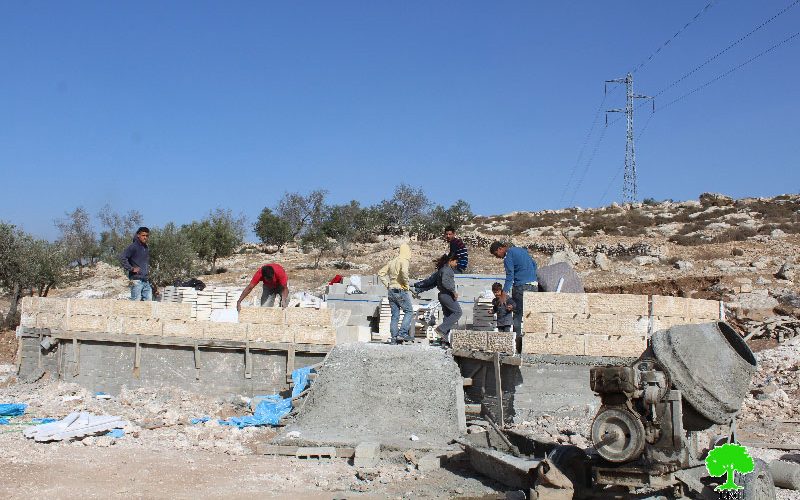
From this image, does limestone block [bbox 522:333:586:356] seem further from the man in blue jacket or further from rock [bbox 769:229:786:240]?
rock [bbox 769:229:786:240]

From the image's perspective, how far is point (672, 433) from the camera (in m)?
5.58

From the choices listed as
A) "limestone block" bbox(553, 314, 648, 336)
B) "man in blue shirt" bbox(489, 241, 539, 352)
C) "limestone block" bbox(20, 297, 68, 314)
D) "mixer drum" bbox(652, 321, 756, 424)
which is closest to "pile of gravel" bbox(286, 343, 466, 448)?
"man in blue shirt" bbox(489, 241, 539, 352)

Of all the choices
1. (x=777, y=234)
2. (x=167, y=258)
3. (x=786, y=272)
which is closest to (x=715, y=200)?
(x=777, y=234)

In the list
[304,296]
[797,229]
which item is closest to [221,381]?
[304,296]

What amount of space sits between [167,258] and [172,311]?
18231mm

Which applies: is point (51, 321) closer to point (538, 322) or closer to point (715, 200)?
point (538, 322)

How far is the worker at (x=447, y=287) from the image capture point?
11422 mm

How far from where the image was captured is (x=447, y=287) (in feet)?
37.6

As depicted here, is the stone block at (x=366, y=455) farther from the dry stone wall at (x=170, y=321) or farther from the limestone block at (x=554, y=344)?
the dry stone wall at (x=170, y=321)

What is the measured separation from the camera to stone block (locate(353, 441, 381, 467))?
27.3ft

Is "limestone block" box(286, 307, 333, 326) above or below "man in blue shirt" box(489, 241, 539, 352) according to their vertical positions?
below

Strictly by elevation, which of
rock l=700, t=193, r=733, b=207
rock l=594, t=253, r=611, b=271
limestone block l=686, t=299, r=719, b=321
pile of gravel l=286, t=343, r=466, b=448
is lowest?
pile of gravel l=286, t=343, r=466, b=448

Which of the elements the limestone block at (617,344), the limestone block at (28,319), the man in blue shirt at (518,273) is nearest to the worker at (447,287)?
the man in blue shirt at (518,273)

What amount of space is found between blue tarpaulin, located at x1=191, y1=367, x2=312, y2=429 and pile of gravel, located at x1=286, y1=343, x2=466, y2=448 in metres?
0.45
